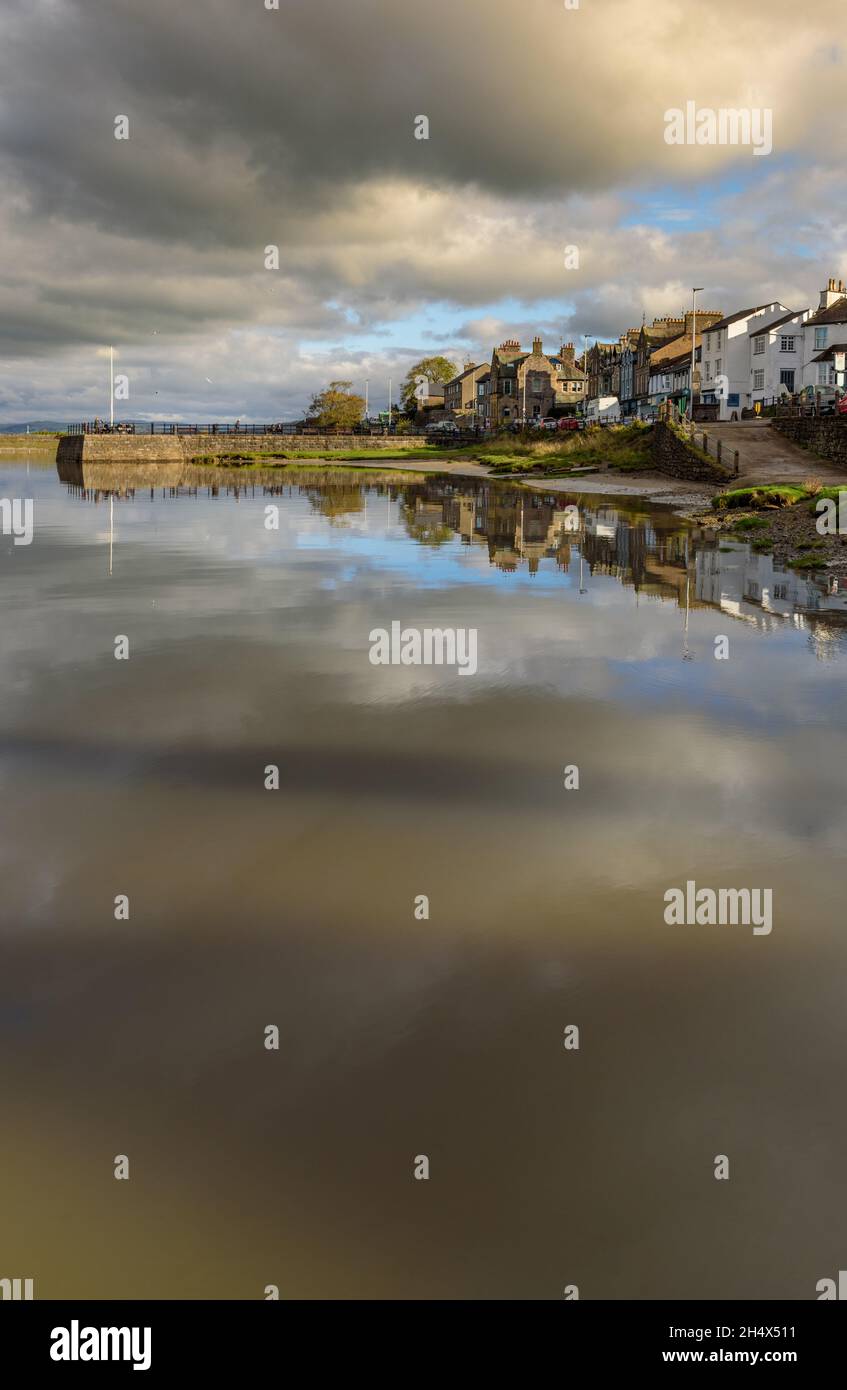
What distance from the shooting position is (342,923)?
18.5 feet

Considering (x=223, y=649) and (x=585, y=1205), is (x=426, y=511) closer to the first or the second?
(x=223, y=649)

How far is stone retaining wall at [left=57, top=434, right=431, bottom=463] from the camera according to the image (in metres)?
104

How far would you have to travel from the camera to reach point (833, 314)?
2977 inches

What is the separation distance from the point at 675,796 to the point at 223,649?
22.4 ft

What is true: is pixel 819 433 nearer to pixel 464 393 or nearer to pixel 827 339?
pixel 827 339

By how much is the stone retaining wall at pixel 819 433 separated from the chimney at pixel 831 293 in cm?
3119

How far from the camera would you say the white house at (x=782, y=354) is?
261ft

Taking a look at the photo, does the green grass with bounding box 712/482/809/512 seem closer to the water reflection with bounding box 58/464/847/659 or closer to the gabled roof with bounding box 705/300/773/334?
the water reflection with bounding box 58/464/847/659

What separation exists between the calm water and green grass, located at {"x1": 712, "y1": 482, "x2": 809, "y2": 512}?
22.6 metres

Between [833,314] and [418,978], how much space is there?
3275 inches

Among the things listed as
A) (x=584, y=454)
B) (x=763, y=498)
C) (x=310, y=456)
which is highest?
(x=310, y=456)

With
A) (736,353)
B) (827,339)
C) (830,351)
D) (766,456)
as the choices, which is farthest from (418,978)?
(736,353)
